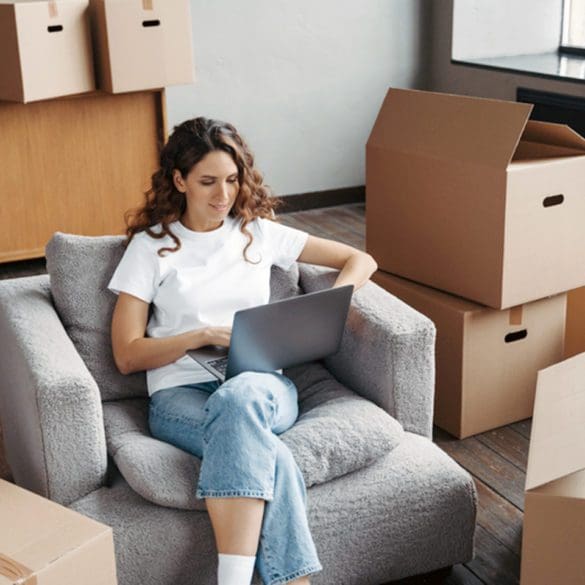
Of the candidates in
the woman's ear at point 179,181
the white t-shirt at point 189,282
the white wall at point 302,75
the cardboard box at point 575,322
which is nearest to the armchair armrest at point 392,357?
the white t-shirt at point 189,282

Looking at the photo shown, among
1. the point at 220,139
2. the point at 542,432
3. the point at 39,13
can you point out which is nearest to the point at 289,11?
the point at 39,13

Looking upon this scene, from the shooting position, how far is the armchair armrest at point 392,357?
6.66 ft

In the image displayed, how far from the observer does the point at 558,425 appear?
1675 millimetres

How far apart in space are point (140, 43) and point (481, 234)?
6.21ft

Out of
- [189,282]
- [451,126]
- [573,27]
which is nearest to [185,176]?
[189,282]

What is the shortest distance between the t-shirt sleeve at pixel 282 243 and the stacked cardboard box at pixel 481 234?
50 cm

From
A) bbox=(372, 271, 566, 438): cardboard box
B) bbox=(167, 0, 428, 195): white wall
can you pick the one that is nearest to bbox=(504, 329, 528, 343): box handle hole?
bbox=(372, 271, 566, 438): cardboard box

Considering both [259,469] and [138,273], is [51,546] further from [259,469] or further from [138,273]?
[138,273]

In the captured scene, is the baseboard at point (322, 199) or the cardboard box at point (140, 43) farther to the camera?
the baseboard at point (322, 199)

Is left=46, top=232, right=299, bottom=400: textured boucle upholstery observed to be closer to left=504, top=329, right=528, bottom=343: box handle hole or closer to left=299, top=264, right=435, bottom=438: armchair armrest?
left=299, top=264, right=435, bottom=438: armchair armrest

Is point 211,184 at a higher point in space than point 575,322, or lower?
higher

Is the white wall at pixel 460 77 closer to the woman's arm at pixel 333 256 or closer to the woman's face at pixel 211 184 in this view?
the woman's arm at pixel 333 256

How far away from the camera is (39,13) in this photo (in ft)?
11.9

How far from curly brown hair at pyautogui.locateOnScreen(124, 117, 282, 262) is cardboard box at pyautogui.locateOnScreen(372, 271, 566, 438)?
63cm
